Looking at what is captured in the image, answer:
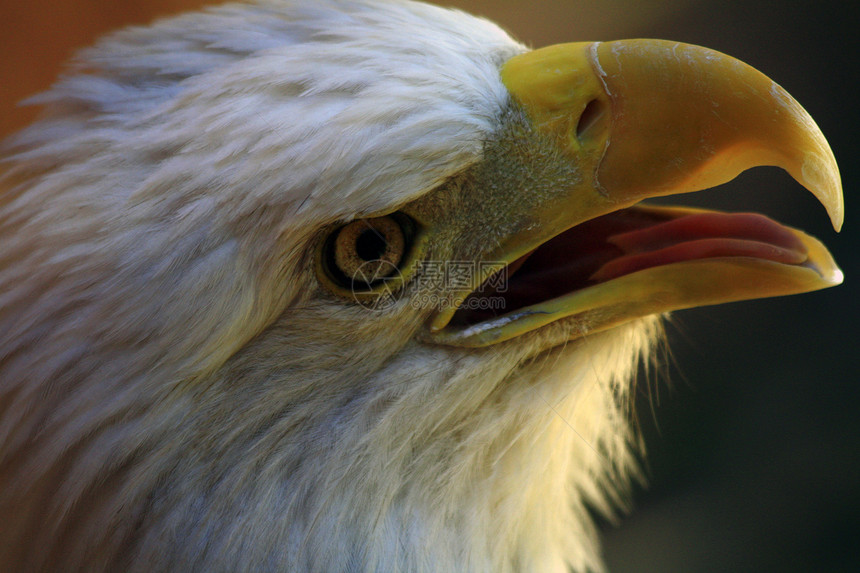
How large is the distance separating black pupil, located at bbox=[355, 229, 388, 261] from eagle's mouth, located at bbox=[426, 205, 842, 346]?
5.0 inches

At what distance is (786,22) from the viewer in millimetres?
A: 2131

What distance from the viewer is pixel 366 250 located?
0.81 metres

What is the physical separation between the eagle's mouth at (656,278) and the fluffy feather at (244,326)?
39mm

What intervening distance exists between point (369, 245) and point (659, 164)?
396mm

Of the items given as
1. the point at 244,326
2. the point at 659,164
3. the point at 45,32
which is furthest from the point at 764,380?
the point at 45,32

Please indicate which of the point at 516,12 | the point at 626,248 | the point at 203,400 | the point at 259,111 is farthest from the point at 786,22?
the point at 203,400

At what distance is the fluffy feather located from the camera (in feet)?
2.49

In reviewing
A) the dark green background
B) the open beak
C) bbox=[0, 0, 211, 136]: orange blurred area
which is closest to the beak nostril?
the open beak

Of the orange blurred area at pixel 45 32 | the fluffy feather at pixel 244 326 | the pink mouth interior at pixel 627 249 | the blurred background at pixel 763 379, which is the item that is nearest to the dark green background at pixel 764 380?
the blurred background at pixel 763 379

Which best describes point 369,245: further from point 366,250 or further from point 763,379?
point 763,379

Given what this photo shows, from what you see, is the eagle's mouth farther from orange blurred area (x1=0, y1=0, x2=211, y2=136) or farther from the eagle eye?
orange blurred area (x1=0, y1=0, x2=211, y2=136)

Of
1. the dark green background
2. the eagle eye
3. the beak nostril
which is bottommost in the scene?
the dark green background

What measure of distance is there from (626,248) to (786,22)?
1698mm

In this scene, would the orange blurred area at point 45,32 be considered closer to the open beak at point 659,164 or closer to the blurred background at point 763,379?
the blurred background at point 763,379
